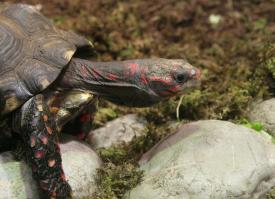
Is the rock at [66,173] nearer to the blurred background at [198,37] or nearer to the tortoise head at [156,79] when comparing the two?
the tortoise head at [156,79]

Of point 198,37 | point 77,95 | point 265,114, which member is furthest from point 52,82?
point 198,37

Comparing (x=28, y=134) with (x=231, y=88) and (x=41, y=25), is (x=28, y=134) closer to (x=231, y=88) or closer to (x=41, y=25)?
(x=41, y=25)

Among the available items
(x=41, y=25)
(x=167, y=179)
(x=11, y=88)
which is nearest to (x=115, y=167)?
(x=167, y=179)

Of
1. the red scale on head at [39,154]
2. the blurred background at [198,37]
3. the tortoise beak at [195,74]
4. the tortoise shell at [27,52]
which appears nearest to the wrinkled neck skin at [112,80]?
the tortoise shell at [27,52]

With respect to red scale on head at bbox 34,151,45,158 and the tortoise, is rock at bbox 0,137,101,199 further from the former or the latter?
red scale on head at bbox 34,151,45,158

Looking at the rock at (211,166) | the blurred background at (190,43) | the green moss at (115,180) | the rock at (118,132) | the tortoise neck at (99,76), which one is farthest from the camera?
the blurred background at (190,43)

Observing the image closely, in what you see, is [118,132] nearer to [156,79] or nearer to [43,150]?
[156,79]
